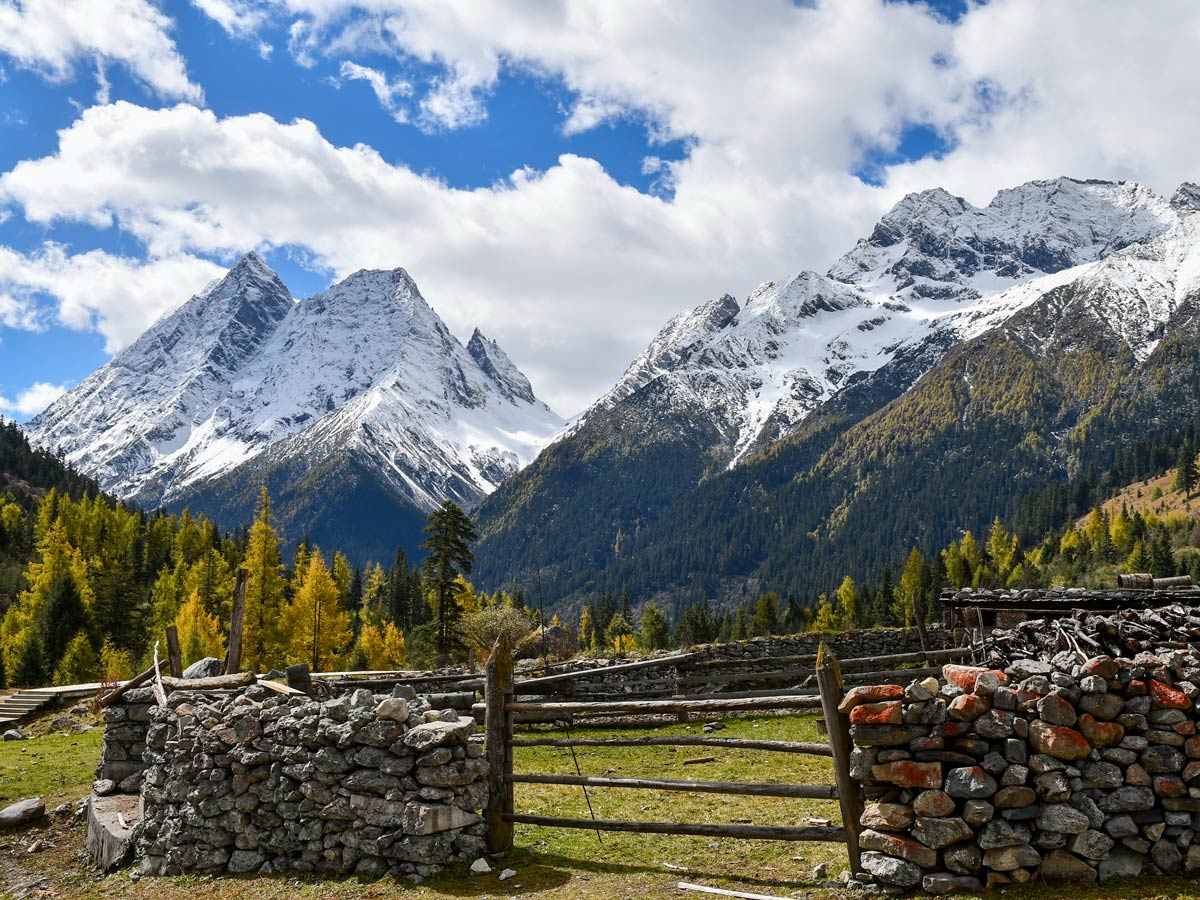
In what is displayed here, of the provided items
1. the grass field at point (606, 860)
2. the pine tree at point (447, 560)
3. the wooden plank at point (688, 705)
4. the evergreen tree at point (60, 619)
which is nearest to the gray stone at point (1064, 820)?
the grass field at point (606, 860)

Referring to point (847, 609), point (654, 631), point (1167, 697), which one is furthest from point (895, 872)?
point (847, 609)

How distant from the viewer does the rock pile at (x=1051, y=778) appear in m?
7.71

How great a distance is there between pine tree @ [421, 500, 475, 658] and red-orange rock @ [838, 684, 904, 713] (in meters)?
43.1

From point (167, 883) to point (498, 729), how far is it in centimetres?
506

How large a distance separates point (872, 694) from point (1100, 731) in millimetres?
2006

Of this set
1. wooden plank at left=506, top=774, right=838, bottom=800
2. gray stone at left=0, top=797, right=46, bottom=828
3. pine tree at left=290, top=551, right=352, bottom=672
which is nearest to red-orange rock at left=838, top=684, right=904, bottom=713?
wooden plank at left=506, top=774, right=838, bottom=800

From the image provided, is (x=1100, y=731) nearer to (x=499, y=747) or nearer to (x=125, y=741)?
(x=499, y=747)

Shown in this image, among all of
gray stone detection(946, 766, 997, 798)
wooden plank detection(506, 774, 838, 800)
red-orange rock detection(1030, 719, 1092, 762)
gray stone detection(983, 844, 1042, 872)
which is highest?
red-orange rock detection(1030, 719, 1092, 762)

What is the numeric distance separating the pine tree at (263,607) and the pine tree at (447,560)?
8.65 meters

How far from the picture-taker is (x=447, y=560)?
5172cm

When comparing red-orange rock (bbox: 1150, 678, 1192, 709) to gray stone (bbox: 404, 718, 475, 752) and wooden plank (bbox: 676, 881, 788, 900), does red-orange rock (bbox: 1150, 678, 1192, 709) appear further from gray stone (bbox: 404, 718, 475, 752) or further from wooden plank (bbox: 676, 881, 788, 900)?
gray stone (bbox: 404, 718, 475, 752)

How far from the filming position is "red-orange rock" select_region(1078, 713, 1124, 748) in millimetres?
7805

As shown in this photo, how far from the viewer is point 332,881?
1042cm

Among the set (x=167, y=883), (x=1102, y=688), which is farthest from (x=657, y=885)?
(x=167, y=883)
